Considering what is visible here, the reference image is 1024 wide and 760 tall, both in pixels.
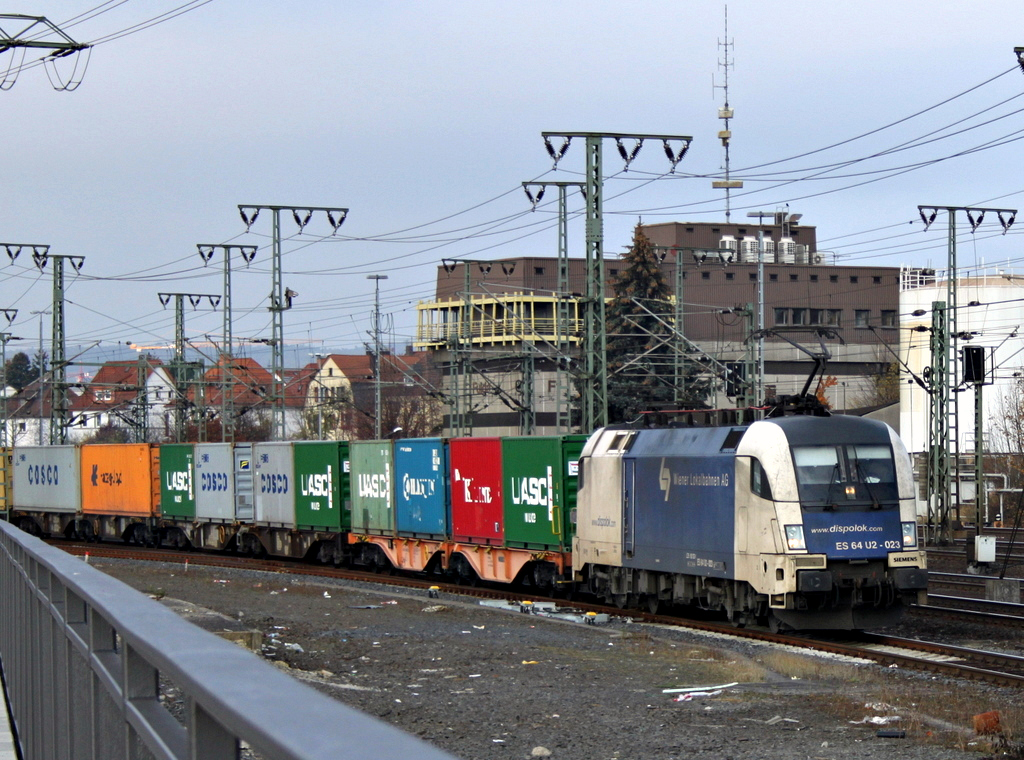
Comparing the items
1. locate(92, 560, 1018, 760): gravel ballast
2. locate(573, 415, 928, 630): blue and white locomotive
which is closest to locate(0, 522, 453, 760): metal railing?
locate(92, 560, 1018, 760): gravel ballast

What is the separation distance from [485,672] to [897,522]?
670cm

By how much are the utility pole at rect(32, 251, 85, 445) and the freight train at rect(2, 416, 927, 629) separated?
14.2 m

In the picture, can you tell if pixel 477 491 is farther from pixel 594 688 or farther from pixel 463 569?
pixel 594 688

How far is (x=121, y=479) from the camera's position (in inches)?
1681

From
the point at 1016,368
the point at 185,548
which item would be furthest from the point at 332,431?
the point at 185,548

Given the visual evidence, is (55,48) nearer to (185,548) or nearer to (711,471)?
(711,471)

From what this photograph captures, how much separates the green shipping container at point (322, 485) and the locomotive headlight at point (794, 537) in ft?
55.0

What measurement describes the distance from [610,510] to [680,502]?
2.30 m

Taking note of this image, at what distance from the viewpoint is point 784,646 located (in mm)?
17844

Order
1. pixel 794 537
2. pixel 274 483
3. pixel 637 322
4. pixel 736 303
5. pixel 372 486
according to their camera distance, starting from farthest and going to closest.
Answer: pixel 736 303, pixel 637 322, pixel 274 483, pixel 372 486, pixel 794 537

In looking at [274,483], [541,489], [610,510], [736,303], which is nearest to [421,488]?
[541,489]

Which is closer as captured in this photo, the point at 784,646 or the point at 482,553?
the point at 784,646

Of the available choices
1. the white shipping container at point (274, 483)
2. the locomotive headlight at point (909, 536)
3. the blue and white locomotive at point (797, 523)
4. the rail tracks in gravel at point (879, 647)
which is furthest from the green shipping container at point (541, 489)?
the white shipping container at point (274, 483)

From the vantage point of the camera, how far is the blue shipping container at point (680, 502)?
1892cm
